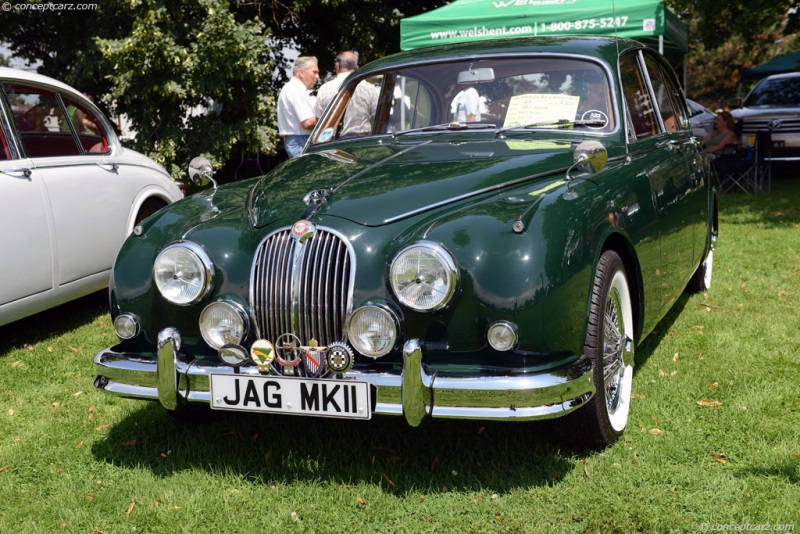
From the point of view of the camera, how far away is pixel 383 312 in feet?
9.31

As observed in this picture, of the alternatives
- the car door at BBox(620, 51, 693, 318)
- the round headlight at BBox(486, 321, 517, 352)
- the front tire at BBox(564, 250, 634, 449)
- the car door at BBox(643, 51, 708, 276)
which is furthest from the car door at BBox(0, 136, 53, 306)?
the car door at BBox(643, 51, 708, 276)

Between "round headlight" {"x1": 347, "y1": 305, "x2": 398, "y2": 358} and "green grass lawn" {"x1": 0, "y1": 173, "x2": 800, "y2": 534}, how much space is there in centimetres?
60

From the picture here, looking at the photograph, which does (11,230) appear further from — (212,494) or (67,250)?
(212,494)

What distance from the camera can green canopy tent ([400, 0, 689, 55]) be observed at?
29.1ft

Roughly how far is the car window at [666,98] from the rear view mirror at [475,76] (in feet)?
3.77

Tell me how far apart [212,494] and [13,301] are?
2.40 m

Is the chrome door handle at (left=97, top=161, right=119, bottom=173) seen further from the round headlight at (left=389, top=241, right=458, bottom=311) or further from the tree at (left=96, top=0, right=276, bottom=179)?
the tree at (left=96, top=0, right=276, bottom=179)

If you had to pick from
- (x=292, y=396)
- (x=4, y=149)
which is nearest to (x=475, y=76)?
(x=292, y=396)

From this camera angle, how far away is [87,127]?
588cm

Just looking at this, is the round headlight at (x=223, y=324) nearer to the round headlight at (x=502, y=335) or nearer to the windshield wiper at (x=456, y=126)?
the round headlight at (x=502, y=335)

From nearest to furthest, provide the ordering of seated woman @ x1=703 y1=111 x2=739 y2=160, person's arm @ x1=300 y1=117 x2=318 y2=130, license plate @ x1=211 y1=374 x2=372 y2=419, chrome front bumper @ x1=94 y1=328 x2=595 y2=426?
chrome front bumper @ x1=94 y1=328 x2=595 y2=426
license plate @ x1=211 y1=374 x2=372 y2=419
person's arm @ x1=300 y1=117 x2=318 y2=130
seated woman @ x1=703 y1=111 x2=739 y2=160

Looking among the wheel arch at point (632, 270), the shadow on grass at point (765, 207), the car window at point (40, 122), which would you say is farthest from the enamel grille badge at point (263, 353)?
the shadow on grass at point (765, 207)

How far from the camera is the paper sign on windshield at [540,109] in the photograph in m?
4.01

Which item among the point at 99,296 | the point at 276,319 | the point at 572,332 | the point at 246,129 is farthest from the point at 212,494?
the point at 246,129
